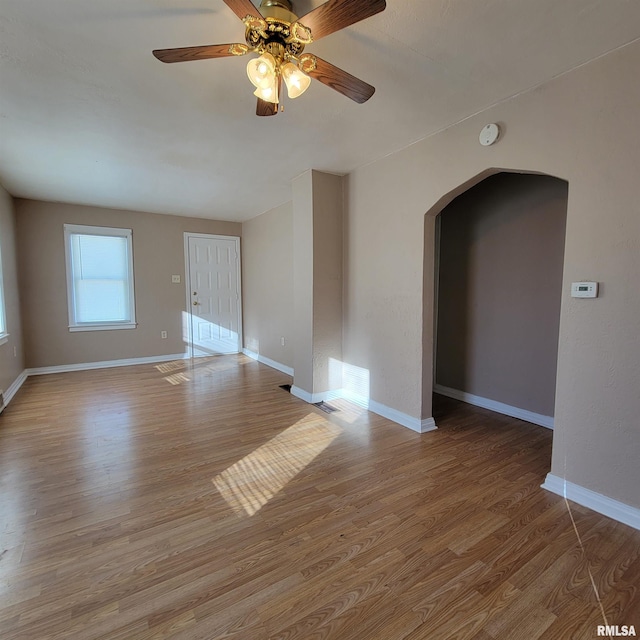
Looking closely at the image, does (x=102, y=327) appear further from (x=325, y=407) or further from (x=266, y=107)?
(x=266, y=107)

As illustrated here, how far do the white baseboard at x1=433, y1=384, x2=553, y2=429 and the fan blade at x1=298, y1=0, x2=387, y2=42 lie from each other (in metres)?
3.31

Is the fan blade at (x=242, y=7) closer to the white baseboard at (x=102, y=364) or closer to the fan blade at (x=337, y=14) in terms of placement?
the fan blade at (x=337, y=14)

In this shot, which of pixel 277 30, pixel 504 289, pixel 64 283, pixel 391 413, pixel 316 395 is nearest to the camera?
pixel 277 30

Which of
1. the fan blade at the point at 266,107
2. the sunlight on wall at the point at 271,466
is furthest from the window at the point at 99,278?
the fan blade at the point at 266,107

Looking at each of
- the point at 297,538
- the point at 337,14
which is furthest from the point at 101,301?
the point at 337,14

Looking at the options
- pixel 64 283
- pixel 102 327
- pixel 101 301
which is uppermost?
pixel 64 283

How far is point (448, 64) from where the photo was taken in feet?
6.22

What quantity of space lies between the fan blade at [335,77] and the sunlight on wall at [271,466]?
7.62 ft

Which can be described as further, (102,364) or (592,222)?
(102,364)

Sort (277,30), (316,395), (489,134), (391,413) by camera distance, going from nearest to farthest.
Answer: (277,30)
(489,134)
(391,413)
(316,395)

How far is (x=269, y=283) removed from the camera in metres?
5.46

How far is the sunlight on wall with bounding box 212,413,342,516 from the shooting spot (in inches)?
81.3

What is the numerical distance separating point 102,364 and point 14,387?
1333 mm

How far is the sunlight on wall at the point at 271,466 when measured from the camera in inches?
81.3
